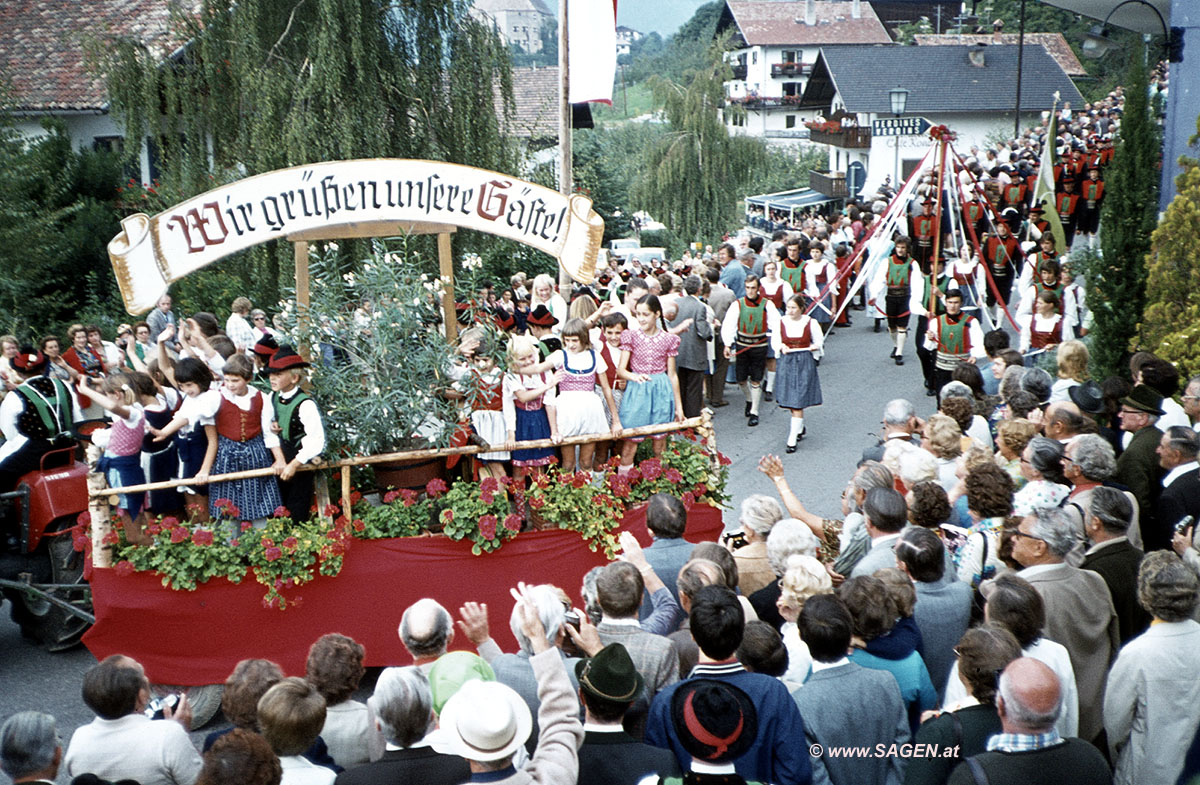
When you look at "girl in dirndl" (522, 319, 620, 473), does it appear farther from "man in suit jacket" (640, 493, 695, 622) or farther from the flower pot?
"man in suit jacket" (640, 493, 695, 622)

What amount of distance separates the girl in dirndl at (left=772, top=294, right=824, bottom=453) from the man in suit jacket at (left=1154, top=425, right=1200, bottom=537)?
5114mm

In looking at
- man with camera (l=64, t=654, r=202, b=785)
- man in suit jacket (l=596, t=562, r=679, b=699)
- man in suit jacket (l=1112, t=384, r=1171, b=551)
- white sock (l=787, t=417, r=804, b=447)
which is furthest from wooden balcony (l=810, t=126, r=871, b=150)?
man with camera (l=64, t=654, r=202, b=785)

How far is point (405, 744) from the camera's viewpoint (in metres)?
3.69

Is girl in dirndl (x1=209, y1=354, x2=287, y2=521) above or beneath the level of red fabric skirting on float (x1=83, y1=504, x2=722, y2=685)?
above

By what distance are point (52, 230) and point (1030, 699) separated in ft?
56.0

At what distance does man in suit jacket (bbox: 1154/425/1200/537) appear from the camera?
5.91 meters

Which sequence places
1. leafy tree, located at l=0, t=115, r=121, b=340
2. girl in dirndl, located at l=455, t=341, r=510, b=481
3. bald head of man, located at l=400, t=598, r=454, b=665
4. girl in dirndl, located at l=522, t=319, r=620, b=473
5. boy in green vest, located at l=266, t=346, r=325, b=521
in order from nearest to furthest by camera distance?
1. bald head of man, located at l=400, t=598, r=454, b=665
2. boy in green vest, located at l=266, t=346, r=325, b=521
3. girl in dirndl, located at l=455, t=341, r=510, b=481
4. girl in dirndl, located at l=522, t=319, r=620, b=473
5. leafy tree, located at l=0, t=115, r=121, b=340

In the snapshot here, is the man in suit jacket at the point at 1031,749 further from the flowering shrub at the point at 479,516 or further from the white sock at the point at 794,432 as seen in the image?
the white sock at the point at 794,432

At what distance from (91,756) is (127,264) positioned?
158 inches

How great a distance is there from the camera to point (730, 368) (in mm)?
14711

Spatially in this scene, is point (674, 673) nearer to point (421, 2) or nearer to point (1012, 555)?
point (1012, 555)

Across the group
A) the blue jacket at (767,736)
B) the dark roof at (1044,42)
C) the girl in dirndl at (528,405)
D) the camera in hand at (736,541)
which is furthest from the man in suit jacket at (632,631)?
the dark roof at (1044,42)

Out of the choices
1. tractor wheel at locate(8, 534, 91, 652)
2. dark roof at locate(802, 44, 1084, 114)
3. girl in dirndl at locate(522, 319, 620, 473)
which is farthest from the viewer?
dark roof at locate(802, 44, 1084, 114)

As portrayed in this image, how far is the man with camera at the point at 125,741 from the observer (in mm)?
3844
